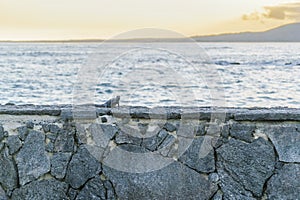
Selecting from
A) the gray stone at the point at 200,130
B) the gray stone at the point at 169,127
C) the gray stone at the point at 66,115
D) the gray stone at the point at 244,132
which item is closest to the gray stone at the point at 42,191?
the gray stone at the point at 66,115

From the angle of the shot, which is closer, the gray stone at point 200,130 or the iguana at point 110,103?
the gray stone at point 200,130

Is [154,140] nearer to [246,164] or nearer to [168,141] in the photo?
[168,141]

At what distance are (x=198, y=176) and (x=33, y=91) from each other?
2556 cm

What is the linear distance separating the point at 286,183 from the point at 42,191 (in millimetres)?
2017

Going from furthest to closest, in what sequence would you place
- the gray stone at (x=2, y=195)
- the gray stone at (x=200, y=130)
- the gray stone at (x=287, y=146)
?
the gray stone at (x=2, y=195) → the gray stone at (x=200, y=130) → the gray stone at (x=287, y=146)

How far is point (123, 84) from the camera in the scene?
31703mm

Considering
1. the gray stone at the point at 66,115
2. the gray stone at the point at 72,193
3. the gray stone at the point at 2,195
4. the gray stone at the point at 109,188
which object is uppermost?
the gray stone at the point at 66,115

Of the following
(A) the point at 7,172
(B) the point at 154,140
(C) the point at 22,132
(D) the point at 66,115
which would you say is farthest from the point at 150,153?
(A) the point at 7,172

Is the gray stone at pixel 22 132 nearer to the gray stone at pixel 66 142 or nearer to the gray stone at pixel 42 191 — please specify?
the gray stone at pixel 66 142

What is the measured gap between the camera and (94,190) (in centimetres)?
443

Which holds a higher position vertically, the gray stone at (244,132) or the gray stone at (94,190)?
the gray stone at (244,132)

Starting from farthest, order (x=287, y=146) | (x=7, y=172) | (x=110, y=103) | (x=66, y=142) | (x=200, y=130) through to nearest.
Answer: (x=110, y=103), (x=7, y=172), (x=66, y=142), (x=200, y=130), (x=287, y=146)

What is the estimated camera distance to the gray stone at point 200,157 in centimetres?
432

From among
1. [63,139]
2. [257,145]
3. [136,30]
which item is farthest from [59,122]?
[257,145]
